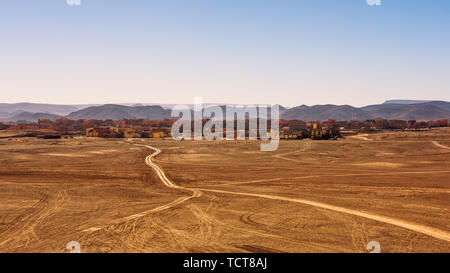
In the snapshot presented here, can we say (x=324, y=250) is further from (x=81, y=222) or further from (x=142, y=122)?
(x=142, y=122)

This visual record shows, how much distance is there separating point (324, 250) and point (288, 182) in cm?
1078

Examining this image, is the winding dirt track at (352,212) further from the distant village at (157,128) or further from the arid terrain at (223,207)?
the distant village at (157,128)

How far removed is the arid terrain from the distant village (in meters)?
31.7

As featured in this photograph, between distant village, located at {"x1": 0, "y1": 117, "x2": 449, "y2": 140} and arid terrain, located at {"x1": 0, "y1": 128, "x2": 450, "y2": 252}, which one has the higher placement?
distant village, located at {"x1": 0, "y1": 117, "x2": 449, "y2": 140}

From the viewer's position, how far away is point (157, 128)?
8050 cm

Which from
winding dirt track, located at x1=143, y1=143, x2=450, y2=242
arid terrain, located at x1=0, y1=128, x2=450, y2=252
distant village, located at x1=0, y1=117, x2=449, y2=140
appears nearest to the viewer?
arid terrain, located at x1=0, y1=128, x2=450, y2=252

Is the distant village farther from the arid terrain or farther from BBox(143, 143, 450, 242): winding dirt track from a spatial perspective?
BBox(143, 143, 450, 242): winding dirt track

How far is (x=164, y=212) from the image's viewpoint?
13.1 meters

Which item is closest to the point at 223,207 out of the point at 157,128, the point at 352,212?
the point at 352,212

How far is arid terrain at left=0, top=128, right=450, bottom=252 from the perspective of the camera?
32.5ft

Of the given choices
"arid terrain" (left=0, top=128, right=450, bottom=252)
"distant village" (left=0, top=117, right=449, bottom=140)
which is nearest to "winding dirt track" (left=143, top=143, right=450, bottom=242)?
"arid terrain" (left=0, top=128, right=450, bottom=252)

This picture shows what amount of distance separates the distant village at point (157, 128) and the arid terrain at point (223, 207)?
31.7 metres
